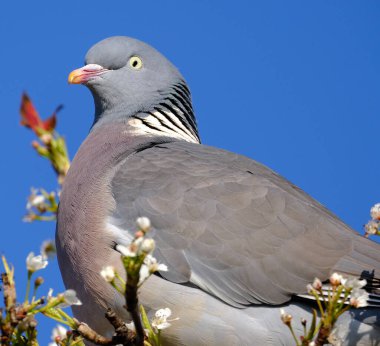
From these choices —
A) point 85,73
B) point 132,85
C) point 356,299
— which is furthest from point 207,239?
point 85,73

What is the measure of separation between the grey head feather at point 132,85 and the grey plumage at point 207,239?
0.75 meters

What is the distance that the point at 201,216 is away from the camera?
13.5 ft

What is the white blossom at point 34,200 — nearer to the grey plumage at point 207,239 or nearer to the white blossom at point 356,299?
the grey plumage at point 207,239

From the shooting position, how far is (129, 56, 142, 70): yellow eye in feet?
19.1

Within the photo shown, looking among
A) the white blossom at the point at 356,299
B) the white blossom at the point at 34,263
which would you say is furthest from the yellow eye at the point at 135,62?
the white blossom at the point at 356,299

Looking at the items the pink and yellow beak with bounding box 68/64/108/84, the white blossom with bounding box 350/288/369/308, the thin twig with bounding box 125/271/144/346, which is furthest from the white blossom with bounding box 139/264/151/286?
the pink and yellow beak with bounding box 68/64/108/84

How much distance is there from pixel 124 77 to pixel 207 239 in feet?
7.09

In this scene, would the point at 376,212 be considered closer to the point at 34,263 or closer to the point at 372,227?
the point at 372,227

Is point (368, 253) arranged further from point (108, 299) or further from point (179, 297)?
point (108, 299)

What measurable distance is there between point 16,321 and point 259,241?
184 centimetres

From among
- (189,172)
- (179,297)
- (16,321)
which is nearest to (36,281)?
(16,321)

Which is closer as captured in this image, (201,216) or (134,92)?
(201,216)

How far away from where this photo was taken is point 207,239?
400cm

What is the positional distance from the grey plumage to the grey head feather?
29.6 inches
